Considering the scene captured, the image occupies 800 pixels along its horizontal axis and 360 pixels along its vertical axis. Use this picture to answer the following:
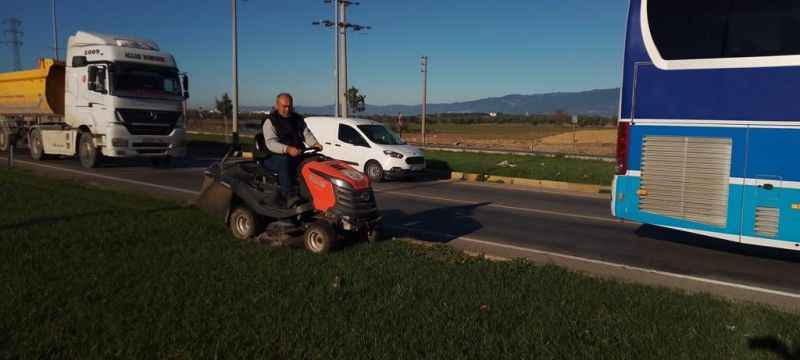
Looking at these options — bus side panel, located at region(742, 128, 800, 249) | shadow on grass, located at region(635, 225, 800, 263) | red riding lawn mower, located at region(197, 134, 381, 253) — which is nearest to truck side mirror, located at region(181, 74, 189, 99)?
red riding lawn mower, located at region(197, 134, 381, 253)

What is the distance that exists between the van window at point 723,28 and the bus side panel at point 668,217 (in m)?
0.95

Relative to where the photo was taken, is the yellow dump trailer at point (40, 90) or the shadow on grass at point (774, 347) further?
the yellow dump trailer at point (40, 90)

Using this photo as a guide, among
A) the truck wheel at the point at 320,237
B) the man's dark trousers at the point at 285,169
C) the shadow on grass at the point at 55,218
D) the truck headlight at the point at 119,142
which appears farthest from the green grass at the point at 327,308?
the truck headlight at the point at 119,142

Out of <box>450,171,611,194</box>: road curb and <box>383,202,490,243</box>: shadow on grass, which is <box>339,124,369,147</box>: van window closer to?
<box>450,171,611,194</box>: road curb

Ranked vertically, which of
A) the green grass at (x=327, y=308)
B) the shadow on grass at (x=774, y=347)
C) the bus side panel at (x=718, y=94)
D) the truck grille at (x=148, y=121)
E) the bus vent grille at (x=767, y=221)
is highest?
the bus side panel at (x=718, y=94)

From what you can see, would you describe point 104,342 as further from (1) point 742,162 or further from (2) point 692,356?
(1) point 742,162

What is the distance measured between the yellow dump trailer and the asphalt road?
498 cm

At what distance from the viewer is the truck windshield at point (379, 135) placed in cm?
1761

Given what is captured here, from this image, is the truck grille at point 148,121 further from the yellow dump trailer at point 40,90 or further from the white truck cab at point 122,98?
the yellow dump trailer at point 40,90

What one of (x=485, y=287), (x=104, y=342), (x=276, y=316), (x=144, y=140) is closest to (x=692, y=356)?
(x=485, y=287)

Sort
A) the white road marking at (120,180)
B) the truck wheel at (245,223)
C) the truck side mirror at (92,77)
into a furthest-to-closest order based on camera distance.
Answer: the truck side mirror at (92,77)
the white road marking at (120,180)
the truck wheel at (245,223)

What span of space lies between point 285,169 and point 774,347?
534 cm

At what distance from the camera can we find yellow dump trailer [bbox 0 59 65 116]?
63.7 ft

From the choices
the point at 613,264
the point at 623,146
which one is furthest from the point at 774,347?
the point at 623,146
